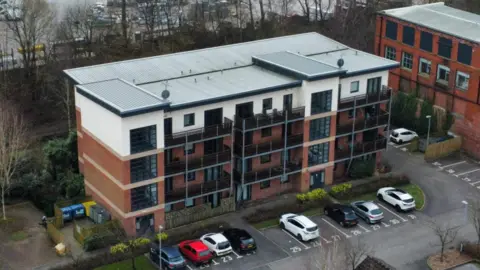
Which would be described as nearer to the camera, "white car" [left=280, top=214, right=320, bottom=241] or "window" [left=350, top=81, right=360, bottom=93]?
"white car" [left=280, top=214, right=320, bottom=241]

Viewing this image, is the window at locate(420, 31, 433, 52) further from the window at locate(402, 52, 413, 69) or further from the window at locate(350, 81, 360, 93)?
the window at locate(350, 81, 360, 93)

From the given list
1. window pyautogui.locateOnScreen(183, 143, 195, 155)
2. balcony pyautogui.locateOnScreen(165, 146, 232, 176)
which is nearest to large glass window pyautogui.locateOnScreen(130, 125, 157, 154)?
balcony pyautogui.locateOnScreen(165, 146, 232, 176)

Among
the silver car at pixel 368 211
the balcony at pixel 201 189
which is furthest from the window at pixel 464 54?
the balcony at pixel 201 189

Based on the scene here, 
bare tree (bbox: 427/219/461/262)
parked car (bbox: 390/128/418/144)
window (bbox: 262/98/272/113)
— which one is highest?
window (bbox: 262/98/272/113)

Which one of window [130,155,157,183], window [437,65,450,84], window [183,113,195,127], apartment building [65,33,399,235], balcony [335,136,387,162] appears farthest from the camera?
window [437,65,450,84]

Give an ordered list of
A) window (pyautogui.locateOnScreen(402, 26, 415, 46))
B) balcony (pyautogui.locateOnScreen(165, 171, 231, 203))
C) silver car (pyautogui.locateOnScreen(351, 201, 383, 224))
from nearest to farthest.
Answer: balcony (pyautogui.locateOnScreen(165, 171, 231, 203)) → silver car (pyautogui.locateOnScreen(351, 201, 383, 224)) → window (pyautogui.locateOnScreen(402, 26, 415, 46))

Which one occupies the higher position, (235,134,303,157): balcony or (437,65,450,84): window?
(437,65,450,84): window
